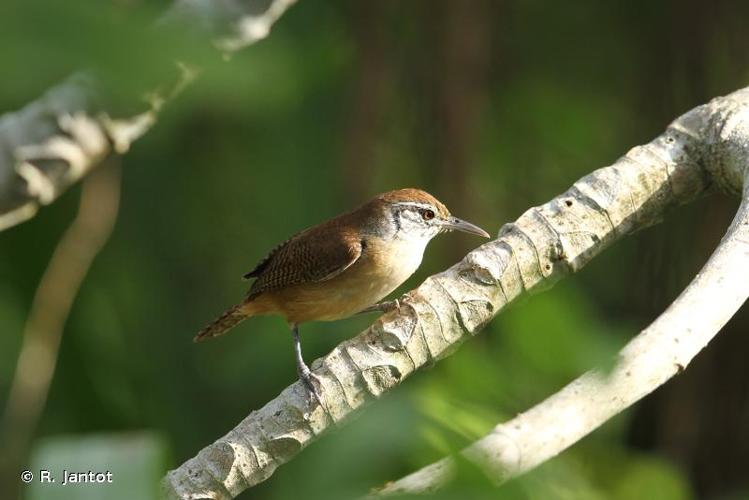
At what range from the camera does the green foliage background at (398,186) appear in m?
4.93

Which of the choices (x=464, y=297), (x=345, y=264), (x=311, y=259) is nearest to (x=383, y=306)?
(x=345, y=264)

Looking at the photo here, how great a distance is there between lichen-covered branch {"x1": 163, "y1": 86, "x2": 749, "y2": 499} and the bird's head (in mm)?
871

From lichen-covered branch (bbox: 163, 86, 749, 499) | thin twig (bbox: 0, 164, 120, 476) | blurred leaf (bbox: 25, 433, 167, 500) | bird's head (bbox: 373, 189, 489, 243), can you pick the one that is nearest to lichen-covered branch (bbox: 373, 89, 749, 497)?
lichen-covered branch (bbox: 163, 86, 749, 499)

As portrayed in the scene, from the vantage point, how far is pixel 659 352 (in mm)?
2430

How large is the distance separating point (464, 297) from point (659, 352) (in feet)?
2.24

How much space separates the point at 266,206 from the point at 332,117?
668 millimetres

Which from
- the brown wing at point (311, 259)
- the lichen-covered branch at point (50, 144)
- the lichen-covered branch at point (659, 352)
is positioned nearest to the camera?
the lichen-covered branch at point (659, 352)

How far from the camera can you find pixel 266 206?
641cm

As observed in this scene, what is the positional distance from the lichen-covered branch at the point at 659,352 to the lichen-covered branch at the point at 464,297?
43mm

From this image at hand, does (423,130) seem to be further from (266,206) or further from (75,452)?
(75,452)

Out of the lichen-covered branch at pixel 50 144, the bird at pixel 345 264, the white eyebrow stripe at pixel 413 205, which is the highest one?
the white eyebrow stripe at pixel 413 205

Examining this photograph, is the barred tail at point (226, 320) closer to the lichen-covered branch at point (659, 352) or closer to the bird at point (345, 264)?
the bird at point (345, 264)

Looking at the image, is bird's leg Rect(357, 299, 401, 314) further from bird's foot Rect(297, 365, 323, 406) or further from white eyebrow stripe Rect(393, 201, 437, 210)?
bird's foot Rect(297, 365, 323, 406)

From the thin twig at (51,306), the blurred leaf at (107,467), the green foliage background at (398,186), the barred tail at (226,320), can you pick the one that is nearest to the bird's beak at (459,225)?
the green foliage background at (398,186)
